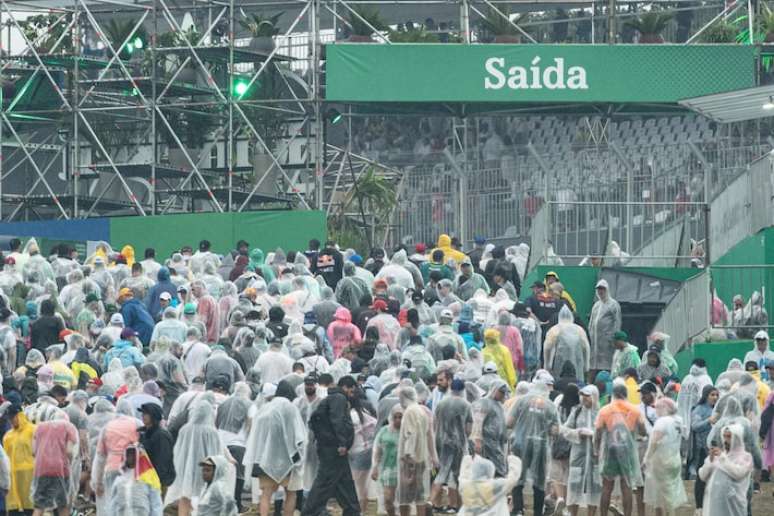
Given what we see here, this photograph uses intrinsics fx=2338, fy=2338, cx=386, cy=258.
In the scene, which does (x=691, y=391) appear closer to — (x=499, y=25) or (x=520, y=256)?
(x=520, y=256)

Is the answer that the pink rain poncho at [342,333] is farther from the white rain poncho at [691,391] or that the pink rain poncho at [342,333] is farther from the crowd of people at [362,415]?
the white rain poncho at [691,391]

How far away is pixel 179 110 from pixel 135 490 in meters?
22.2

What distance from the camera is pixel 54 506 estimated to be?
960 inches

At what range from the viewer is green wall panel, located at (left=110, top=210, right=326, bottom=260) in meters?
40.7

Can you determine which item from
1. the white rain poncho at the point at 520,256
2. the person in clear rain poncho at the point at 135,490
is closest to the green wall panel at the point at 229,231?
the white rain poncho at the point at 520,256

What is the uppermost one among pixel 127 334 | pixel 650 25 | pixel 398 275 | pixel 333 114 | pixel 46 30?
pixel 46 30

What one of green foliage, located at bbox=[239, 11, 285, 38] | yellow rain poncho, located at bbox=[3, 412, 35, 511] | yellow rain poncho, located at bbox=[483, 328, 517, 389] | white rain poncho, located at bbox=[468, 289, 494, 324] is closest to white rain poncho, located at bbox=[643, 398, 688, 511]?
yellow rain poncho, located at bbox=[483, 328, 517, 389]

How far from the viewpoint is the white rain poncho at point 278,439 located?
81.0 ft

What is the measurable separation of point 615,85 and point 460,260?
8.23 m

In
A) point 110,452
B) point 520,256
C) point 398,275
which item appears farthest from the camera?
point 520,256

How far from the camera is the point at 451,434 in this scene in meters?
24.8

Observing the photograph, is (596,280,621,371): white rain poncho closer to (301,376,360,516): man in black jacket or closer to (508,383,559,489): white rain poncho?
(508,383,559,489): white rain poncho

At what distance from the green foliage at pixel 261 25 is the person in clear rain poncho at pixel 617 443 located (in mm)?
20700

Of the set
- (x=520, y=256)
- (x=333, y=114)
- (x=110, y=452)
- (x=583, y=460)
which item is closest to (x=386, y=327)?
(x=583, y=460)
